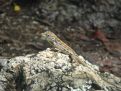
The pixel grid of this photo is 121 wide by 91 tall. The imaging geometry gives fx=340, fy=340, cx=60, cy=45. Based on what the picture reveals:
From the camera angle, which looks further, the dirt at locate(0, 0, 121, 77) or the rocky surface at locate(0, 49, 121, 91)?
the dirt at locate(0, 0, 121, 77)

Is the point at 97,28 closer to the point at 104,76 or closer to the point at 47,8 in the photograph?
the point at 47,8

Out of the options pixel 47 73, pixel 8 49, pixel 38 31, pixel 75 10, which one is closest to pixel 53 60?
pixel 47 73

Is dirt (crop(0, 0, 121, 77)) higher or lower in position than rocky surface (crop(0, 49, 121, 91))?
higher

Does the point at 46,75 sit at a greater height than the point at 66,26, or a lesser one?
lesser

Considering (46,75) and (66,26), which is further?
(66,26)
